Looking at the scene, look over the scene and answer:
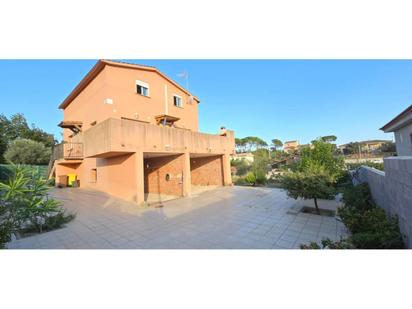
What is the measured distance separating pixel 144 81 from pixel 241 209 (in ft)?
35.7

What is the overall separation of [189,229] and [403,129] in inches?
430

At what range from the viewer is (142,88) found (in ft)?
41.7

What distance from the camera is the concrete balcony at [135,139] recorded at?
7500 millimetres

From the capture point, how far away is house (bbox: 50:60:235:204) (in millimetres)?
8281

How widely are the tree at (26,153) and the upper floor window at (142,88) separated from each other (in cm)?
1681

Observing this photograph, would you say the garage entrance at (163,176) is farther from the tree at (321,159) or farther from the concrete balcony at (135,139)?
the tree at (321,159)

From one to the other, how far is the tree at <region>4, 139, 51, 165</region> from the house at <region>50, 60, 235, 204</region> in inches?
261

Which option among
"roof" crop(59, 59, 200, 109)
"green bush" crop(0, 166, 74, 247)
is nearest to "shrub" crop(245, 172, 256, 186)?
"roof" crop(59, 59, 200, 109)

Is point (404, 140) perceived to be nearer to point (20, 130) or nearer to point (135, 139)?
point (135, 139)

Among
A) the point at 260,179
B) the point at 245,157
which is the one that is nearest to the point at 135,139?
the point at 260,179

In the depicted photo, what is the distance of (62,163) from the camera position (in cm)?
1539

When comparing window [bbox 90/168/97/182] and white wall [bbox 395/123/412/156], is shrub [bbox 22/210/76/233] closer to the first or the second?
window [bbox 90/168/97/182]
